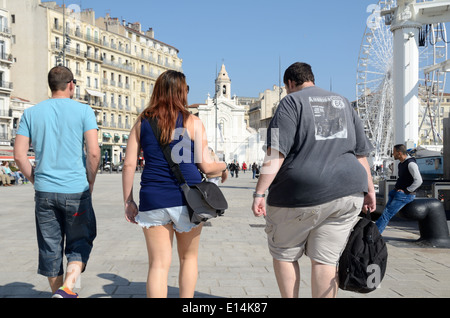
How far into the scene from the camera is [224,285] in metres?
4.73

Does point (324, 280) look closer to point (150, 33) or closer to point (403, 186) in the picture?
point (403, 186)

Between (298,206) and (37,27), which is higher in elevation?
(37,27)

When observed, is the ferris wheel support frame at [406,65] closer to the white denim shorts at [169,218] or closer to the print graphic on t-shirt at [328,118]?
the print graphic on t-shirt at [328,118]

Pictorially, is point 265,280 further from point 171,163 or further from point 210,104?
point 210,104

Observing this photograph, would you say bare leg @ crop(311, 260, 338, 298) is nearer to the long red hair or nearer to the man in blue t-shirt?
the long red hair

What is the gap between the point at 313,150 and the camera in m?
3.18

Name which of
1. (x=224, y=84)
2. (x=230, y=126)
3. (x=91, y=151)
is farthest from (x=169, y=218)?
(x=224, y=84)

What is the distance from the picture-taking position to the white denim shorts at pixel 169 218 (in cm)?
322

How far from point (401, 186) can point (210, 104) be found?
9988cm

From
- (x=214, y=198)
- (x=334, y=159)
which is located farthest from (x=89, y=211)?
(x=334, y=159)

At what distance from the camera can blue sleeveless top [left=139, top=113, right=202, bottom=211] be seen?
3225 millimetres

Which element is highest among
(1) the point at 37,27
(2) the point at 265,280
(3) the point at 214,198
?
(1) the point at 37,27

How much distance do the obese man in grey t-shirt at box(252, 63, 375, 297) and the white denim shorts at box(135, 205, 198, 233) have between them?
1.70 feet

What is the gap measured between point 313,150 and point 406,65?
95.5ft
